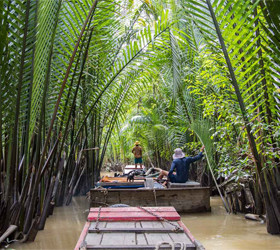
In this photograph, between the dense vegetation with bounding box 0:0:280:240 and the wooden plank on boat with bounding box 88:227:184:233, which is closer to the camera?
the wooden plank on boat with bounding box 88:227:184:233

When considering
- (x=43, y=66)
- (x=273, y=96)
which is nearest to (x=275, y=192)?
(x=273, y=96)

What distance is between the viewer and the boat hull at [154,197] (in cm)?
652

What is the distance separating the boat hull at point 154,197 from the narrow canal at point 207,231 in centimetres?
22

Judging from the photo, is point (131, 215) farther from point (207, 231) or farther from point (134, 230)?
point (207, 231)

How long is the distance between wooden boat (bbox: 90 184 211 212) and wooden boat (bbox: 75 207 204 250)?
2633 mm

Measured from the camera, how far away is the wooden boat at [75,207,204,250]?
8.57ft

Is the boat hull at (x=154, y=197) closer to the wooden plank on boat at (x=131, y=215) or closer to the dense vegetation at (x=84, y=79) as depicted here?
the dense vegetation at (x=84, y=79)

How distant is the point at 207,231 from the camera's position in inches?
212

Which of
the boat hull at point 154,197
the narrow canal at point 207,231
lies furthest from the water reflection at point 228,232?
the boat hull at point 154,197

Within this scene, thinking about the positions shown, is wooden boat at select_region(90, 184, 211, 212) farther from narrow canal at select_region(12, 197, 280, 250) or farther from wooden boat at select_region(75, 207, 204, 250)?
wooden boat at select_region(75, 207, 204, 250)

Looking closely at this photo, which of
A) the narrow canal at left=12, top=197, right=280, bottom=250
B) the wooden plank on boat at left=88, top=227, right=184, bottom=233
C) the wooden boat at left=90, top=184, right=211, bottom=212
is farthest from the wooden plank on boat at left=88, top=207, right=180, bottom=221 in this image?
the wooden boat at left=90, top=184, right=211, bottom=212

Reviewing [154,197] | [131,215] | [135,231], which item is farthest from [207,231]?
[135,231]

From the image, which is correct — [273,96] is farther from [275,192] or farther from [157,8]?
[157,8]

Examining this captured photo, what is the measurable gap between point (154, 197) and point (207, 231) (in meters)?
1.40
